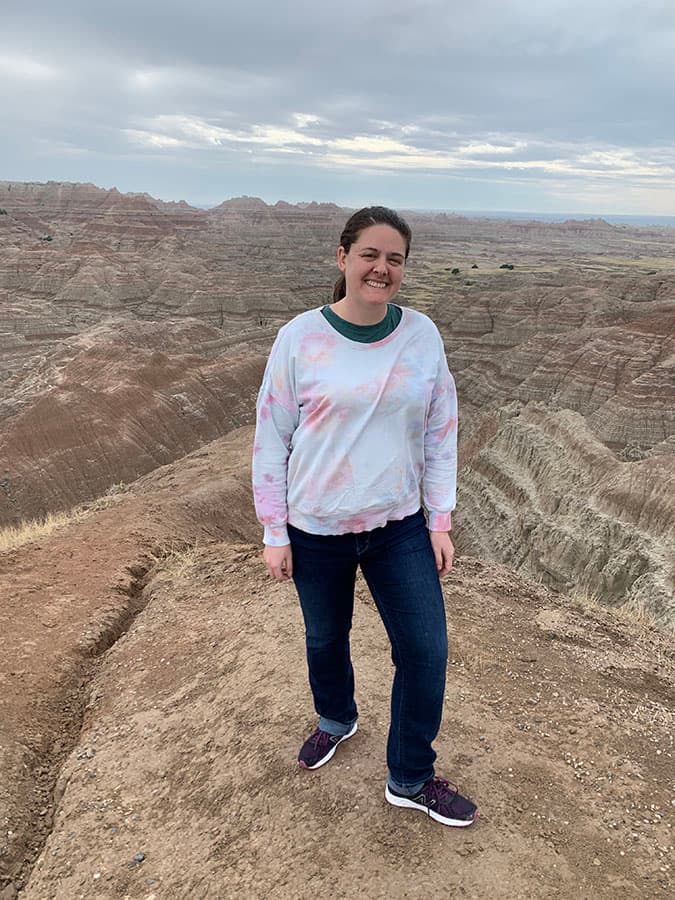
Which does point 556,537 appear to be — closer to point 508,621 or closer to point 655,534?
point 655,534

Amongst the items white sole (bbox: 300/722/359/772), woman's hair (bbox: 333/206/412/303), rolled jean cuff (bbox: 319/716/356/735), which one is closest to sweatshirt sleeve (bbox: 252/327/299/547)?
woman's hair (bbox: 333/206/412/303)

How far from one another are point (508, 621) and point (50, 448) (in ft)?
88.7

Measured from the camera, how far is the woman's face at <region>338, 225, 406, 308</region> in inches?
92.9

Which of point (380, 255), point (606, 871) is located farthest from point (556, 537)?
point (380, 255)

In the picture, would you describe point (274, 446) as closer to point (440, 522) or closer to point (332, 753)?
point (440, 522)

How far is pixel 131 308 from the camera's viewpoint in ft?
206

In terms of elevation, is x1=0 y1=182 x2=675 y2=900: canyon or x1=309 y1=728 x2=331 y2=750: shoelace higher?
x1=309 y1=728 x2=331 y2=750: shoelace

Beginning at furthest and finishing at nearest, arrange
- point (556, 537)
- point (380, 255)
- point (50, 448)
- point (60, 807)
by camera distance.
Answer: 1. point (50, 448)
2. point (556, 537)
3. point (60, 807)
4. point (380, 255)

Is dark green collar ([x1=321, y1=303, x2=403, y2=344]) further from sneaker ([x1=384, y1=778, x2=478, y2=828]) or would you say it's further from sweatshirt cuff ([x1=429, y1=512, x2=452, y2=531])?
sneaker ([x1=384, y1=778, x2=478, y2=828])

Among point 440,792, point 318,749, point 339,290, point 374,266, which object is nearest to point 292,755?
point 318,749

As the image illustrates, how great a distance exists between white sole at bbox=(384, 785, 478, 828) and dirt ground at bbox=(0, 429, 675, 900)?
1.3 inches

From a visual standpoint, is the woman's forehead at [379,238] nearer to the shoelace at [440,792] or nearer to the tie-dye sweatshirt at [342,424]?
the tie-dye sweatshirt at [342,424]

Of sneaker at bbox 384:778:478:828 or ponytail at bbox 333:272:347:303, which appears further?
sneaker at bbox 384:778:478:828

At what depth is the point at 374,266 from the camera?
236 centimetres
